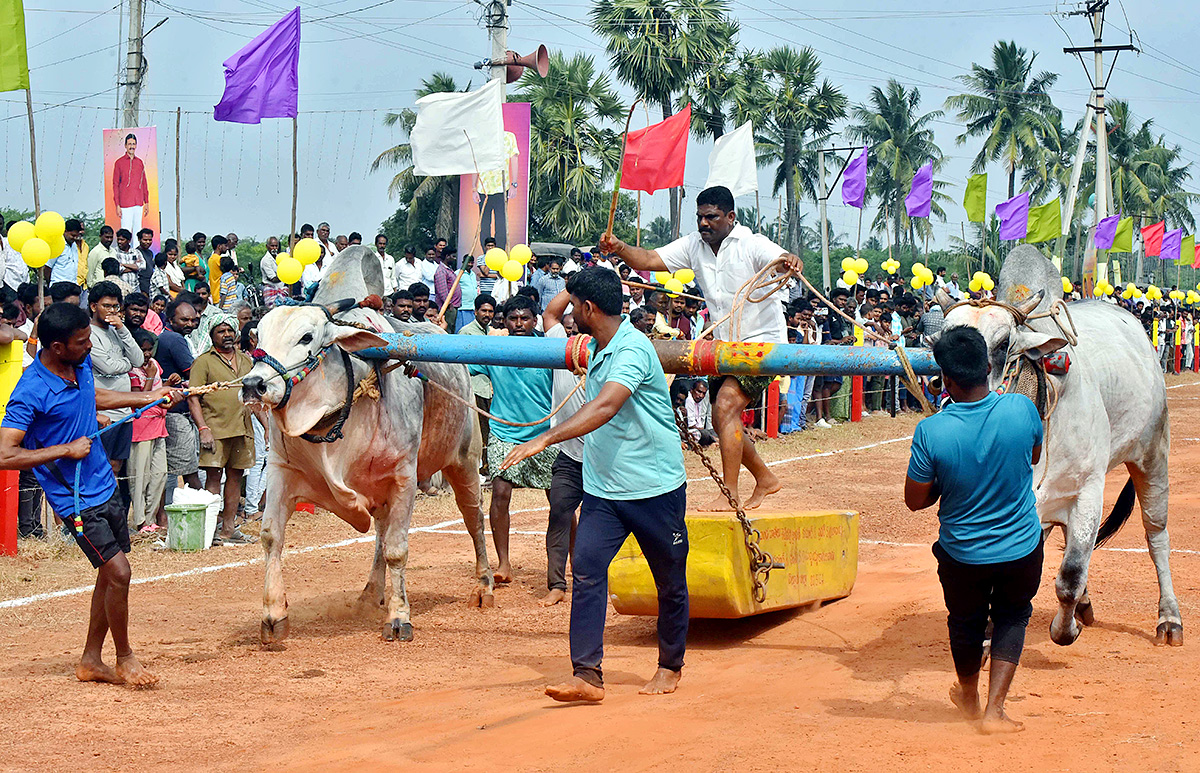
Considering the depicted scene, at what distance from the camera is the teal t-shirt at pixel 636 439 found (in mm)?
6250

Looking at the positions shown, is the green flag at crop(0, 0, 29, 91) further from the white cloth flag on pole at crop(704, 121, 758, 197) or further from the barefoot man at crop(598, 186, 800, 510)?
the white cloth flag on pole at crop(704, 121, 758, 197)

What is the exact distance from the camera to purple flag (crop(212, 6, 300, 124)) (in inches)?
628

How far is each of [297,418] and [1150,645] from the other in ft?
17.1

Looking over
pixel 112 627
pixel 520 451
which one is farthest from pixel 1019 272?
pixel 112 627

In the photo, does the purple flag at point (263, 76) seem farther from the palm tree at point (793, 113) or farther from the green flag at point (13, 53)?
the palm tree at point (793, 113)

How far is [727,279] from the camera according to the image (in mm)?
7941

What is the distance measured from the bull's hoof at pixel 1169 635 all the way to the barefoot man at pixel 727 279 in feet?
8.29

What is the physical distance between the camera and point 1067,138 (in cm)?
6612

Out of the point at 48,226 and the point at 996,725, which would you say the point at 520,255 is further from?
the point at 996,725

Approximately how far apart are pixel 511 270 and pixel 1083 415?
29.7 feet

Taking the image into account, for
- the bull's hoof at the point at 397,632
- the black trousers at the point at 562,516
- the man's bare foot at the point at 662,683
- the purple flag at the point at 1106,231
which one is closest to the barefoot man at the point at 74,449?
the bull's hoof at the point at 397,632

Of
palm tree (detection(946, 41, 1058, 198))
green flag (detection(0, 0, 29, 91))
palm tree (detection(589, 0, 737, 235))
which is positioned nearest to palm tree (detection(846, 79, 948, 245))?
palm tree (detection(946, 41, 1058, 198))

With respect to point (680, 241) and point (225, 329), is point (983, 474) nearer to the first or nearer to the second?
point (680, 241)

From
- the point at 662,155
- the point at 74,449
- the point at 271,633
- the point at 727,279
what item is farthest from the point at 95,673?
the point at 662,155
